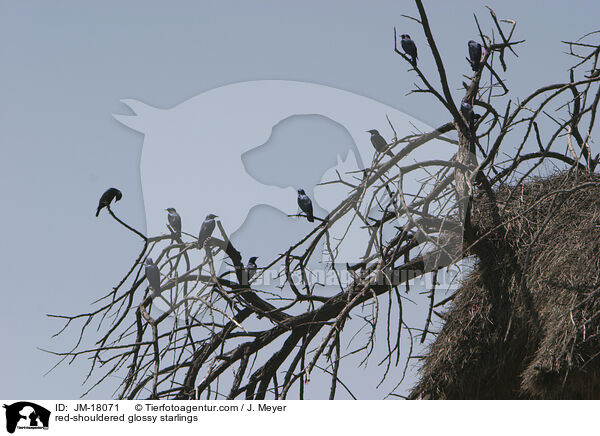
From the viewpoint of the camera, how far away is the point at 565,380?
6199 millimetres

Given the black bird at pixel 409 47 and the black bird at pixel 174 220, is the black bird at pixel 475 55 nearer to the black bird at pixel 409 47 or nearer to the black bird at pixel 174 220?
the black bird at pixel 409 47

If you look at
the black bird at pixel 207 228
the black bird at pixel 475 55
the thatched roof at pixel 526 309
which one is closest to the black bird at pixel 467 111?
the black bird at pixel 475 55

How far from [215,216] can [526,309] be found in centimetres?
275

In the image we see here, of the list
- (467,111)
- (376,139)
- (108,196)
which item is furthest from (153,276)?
(467,111)

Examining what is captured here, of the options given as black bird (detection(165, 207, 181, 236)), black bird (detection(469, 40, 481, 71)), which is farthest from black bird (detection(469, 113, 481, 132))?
black bird (detection(165, 207, 181, 236))

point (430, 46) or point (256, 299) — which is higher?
point (430, 46)

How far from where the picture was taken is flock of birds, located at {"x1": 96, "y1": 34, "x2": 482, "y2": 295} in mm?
7145

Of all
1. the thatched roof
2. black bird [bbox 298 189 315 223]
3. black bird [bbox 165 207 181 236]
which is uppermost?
black bird [bbox 298 189 315 223]

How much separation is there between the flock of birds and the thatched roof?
0.97m

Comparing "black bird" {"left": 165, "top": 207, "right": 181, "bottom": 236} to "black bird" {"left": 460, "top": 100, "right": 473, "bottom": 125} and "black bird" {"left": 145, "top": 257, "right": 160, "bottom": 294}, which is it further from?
"black bird" {"left": 460, "top": 100, "right": 473, "bottom": 125}

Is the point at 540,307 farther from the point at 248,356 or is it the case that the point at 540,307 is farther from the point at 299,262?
the point at 248,356

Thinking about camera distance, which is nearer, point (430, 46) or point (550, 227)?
point (430, 46)

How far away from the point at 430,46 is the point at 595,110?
1493 millimetres
